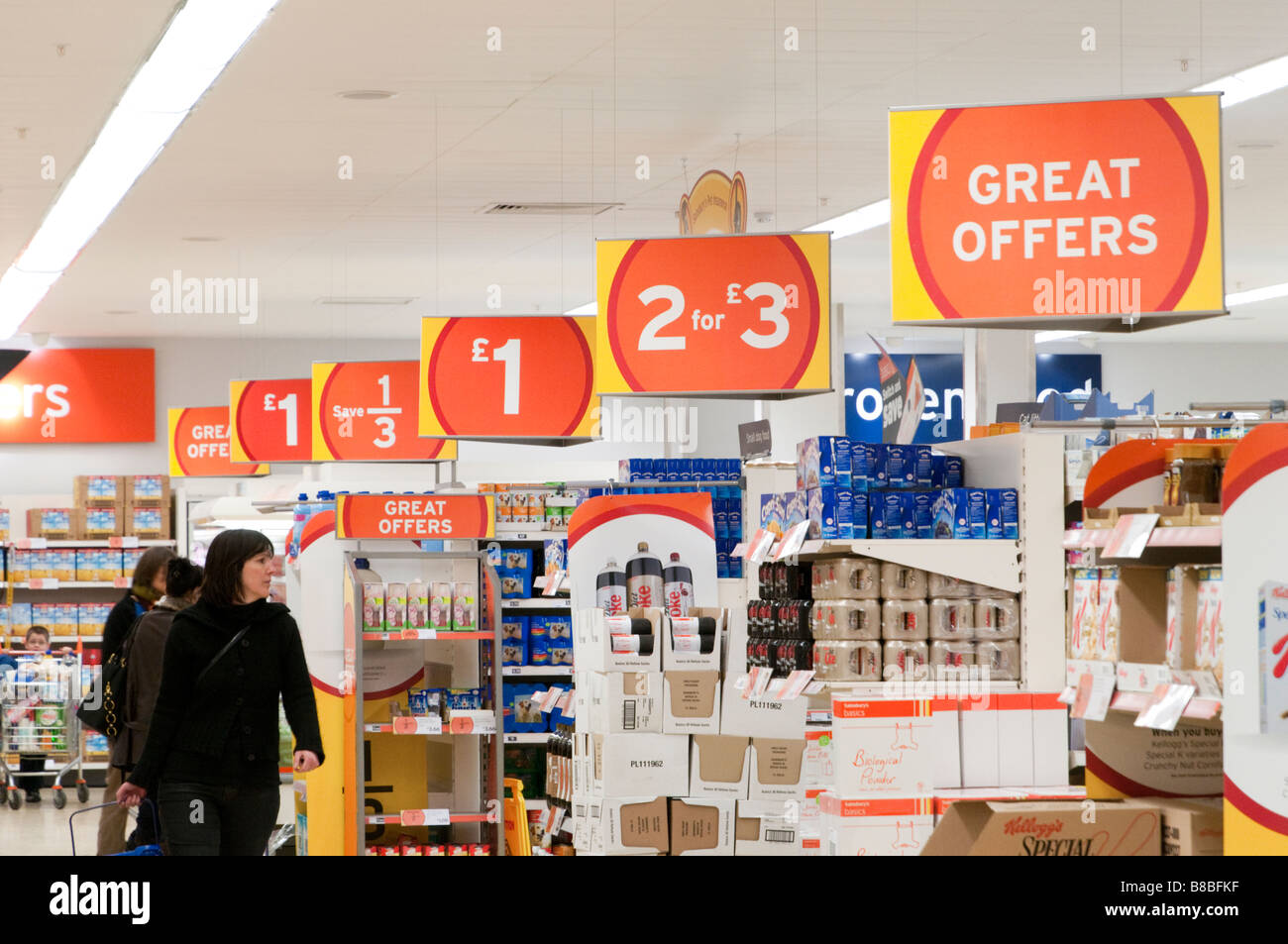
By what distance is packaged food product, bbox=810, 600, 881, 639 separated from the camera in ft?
16.0

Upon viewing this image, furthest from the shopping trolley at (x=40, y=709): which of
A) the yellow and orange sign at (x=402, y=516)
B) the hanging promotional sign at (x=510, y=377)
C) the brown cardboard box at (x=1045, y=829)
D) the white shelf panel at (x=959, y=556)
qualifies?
the brown cardboard box at (x=1045, y=829)

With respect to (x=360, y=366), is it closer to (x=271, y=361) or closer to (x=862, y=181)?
(x=862, y=181)

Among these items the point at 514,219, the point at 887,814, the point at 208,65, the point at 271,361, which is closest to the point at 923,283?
the point at 887,814

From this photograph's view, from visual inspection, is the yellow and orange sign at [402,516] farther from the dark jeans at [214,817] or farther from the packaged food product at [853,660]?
the packaged food product at [853,660]

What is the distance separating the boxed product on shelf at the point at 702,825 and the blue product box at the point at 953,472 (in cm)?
172

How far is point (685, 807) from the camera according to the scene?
20.5 ft

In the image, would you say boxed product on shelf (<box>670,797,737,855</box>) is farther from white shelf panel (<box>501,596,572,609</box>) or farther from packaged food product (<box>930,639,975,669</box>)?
white shelf panel (<box>501,596,572,609</box>)

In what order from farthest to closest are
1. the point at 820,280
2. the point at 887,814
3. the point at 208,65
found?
the point at 208,65
the point at 820,280
the point at 887,814

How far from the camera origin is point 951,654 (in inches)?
189

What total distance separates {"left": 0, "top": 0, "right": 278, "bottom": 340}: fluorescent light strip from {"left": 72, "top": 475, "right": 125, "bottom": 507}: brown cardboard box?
2667mm

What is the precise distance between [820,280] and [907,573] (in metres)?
2.63

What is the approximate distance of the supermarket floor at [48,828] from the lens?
10.5 m

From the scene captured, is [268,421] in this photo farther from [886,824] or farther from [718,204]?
[886,824]

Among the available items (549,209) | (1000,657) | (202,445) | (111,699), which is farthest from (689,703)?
(202,445)
